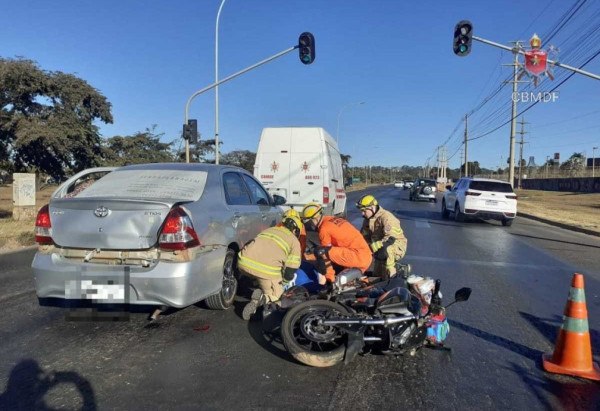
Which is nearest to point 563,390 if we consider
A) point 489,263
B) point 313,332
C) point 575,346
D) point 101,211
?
point 575,346

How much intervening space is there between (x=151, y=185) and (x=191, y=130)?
1488 centimetres

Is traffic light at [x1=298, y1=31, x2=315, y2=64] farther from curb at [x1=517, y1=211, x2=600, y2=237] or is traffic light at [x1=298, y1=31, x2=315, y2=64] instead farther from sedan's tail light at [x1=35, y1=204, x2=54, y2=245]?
sedan's tail light at [x1=35, y1=204, x2=54, y2=245]

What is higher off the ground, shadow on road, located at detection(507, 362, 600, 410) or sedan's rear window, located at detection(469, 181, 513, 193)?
sedan's rear window, located at detection(469, 181, 513, 193)

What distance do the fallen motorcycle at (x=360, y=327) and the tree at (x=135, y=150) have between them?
23722 millimetres

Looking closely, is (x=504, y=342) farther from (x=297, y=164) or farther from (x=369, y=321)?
(x=297, y=164)

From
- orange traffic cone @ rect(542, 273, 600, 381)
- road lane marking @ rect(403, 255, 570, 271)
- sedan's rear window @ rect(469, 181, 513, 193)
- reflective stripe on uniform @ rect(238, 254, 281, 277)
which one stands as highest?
sedan's rear window @ rect(469, 181, 513, 193)

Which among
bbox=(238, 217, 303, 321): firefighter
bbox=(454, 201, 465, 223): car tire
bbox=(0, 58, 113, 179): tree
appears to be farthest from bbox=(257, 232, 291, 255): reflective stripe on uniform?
bbox=(0, 58, 113, 179): tree

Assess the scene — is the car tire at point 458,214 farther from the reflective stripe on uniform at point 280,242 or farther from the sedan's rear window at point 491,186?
the reflective stripe on uniform at point 280,242

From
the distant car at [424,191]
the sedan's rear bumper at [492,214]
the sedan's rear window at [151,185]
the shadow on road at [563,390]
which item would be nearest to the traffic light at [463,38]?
the sedan's rear bumper at [492,214]

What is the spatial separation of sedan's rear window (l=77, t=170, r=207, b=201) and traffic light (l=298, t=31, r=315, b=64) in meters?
13.2

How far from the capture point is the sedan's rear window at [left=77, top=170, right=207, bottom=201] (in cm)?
509

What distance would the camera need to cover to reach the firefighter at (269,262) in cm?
514

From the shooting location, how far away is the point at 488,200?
1753cm

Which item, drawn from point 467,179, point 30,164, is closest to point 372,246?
point 467,179
